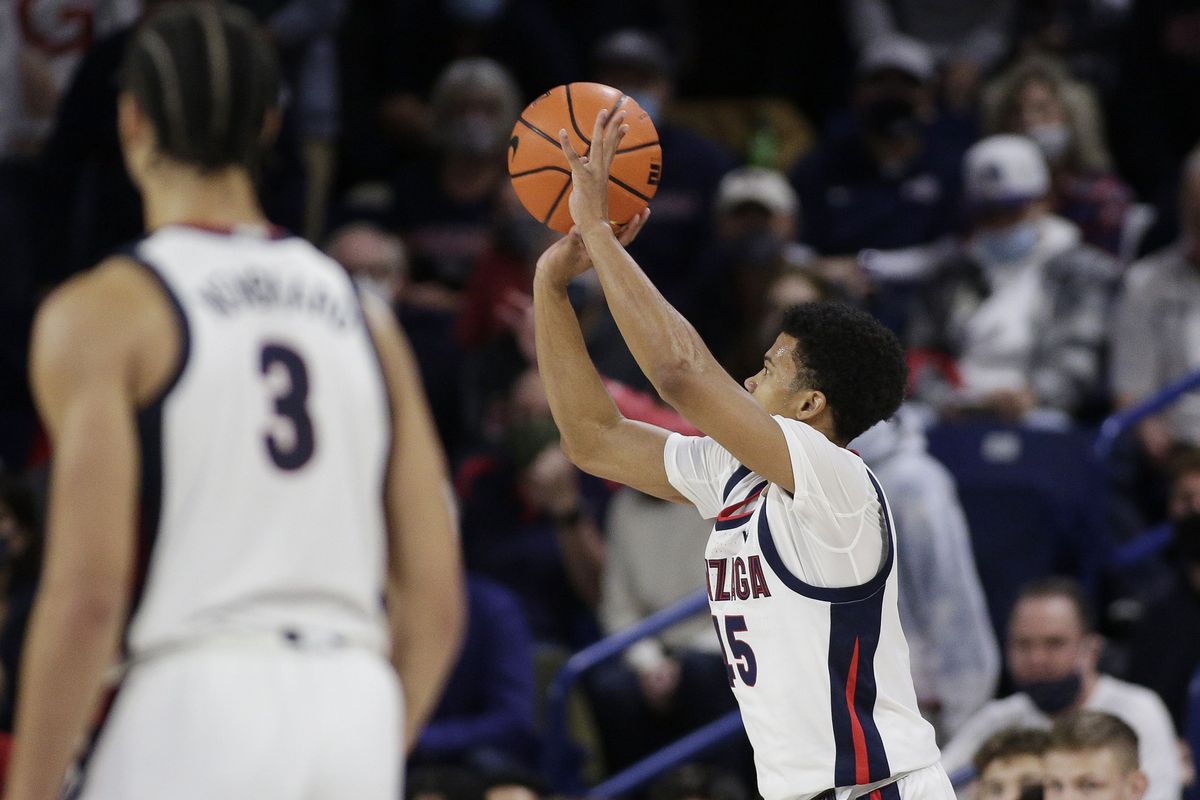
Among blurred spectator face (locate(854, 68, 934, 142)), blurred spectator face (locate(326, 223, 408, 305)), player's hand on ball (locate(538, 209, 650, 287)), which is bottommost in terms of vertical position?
player's hand on ball (locate(538, 209, 650, 287))

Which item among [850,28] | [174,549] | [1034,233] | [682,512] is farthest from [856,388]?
[850,28]

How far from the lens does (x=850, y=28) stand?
12.4 m

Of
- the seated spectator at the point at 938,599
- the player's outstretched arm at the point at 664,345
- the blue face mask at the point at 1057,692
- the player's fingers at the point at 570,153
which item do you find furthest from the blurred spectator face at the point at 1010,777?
the player's fingers at the point at 570,153

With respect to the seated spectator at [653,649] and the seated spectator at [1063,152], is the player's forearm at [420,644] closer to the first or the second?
the seated spectator at [653,649]

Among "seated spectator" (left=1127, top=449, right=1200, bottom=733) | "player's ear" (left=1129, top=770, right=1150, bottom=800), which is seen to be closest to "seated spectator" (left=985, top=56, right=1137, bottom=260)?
"seated spectator" (left=1127, top=449, right=1200, bottom=733)

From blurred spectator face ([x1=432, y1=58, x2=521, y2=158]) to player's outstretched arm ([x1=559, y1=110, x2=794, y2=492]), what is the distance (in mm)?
5952

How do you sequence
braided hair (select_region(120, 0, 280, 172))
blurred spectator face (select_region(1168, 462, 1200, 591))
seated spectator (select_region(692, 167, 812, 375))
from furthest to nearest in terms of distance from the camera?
seated spectator (select_region(692, 167, 812, 375)) < blurred spectator face (select_region(1168, 462, 1200, 591)) < braided hair (select_region(120, 0, 280, 172))

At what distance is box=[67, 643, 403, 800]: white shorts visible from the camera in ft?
8.59

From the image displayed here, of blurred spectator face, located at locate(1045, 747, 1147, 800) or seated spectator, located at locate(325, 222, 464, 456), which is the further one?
seated spectator, located at locate(325, 222, 464, 456)

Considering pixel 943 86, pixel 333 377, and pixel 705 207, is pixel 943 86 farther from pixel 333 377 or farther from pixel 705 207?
pixel 333 377

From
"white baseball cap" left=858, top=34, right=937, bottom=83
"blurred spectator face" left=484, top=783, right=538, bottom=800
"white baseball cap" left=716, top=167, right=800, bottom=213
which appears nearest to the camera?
"blurred spectator face" left=484, top=783, right=538, bottom=800

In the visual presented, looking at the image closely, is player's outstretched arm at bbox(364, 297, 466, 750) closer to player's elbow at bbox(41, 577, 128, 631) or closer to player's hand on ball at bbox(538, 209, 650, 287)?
player's elbow at bbox(41, 577, 128, 631)

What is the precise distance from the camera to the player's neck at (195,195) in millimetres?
2873

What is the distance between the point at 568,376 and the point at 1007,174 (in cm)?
510
